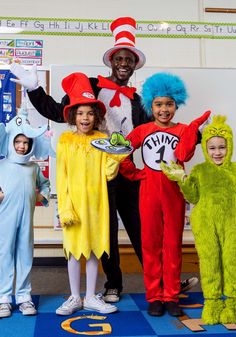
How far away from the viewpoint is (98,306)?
1.80 meters

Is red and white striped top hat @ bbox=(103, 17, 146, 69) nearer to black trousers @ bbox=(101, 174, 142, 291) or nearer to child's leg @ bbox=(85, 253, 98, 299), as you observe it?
black trousers @ bbox=(101, 174, 142, 291)

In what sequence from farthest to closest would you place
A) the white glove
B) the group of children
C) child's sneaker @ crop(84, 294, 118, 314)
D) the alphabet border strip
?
the alphabet border strip, the white glove, child's sneaker @ crop(84, 294, 118, 314), the group of children

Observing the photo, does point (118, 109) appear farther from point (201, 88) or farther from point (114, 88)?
point (201, 88)

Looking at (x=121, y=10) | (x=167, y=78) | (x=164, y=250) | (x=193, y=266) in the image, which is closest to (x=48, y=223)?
(x=193, y=266)

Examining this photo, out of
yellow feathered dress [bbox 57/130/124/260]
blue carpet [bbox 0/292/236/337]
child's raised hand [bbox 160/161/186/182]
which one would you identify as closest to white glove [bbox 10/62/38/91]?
yellow feathered dress [bbox 57/130/124/260]

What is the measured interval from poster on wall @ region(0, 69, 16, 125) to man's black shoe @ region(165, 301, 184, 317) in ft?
6.37

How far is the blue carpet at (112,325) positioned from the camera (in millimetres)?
1563

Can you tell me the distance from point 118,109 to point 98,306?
104cm

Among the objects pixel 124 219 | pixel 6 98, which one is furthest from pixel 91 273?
pixel 6 98

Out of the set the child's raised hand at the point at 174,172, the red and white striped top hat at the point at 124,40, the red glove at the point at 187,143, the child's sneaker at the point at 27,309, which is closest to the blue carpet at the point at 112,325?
the child's sneaker at the point at 27,309

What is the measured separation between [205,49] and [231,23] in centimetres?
34

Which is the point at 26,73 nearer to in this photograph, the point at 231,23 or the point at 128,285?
the point at 128,285

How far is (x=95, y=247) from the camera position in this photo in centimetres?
182

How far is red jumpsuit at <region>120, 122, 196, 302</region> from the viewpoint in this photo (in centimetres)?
180
